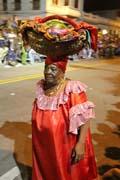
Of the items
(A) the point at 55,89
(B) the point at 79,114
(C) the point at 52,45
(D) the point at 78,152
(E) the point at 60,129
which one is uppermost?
(C) the point at 52,45

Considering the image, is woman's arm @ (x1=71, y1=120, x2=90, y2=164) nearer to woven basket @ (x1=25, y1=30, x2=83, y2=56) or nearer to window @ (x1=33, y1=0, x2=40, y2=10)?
woven basket @ (x1=25, y1=30, x2=83, y2=56)

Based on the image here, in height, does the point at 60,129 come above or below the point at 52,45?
below

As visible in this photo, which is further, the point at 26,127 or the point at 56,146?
the point at 26,127

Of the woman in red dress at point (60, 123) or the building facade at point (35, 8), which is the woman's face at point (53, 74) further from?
the building facade at point (35, 8)

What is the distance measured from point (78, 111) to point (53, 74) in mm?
386

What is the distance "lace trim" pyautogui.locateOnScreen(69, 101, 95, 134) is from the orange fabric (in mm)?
54

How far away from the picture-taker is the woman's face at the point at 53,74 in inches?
109

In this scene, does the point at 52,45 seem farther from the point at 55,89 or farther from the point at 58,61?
the point at 55,89

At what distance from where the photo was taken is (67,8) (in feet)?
93.7

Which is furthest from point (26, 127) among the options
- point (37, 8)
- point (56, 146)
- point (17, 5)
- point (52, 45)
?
point (17, 5)

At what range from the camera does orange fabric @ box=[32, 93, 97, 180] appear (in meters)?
2.76

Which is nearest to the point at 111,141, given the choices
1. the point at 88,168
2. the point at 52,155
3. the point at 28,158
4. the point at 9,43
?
the point at 28,158

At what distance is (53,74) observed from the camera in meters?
2.76

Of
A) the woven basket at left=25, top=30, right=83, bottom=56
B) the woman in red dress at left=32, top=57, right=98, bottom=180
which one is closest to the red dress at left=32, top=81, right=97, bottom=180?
the woman in red dress at left=32, top=57, right=98, bottom=180
